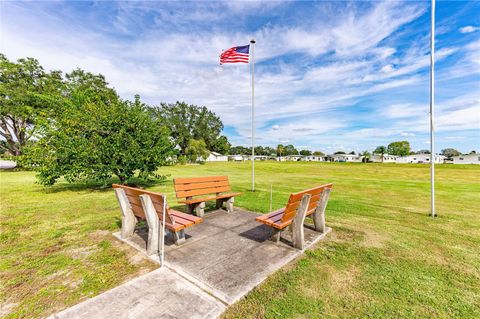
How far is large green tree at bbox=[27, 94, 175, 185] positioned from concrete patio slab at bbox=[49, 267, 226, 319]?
8471mm

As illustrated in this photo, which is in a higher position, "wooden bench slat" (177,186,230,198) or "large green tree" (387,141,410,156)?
"large green tree" (387,141,410,156)

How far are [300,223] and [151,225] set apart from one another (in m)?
2.72

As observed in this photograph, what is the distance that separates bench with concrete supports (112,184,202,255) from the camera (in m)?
3.66

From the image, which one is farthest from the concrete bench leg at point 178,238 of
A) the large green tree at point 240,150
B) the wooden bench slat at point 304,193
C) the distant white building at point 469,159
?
the large green tree at point 240,150

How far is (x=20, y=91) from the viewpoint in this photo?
26.4 m

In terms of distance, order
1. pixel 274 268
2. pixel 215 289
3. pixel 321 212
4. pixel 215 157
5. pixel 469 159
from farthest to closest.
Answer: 1. pixel 215 157
2. pixel 469 159
3. pixel 321 212
4. pixel 274 268
5. pixel 215 289

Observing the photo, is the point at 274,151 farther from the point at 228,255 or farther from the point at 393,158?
the point at 228,255

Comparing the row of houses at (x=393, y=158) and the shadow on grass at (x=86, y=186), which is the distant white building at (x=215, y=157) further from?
the shadow on grass at (x=86, y=186)

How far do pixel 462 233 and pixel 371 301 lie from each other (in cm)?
434

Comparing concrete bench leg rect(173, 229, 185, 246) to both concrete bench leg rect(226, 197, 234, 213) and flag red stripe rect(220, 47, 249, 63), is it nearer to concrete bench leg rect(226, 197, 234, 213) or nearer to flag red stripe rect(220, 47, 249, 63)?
concrete bench leg rect(226, 197, 234, 213)

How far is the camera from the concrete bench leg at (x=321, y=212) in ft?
16.1

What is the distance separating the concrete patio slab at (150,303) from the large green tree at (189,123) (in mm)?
52900

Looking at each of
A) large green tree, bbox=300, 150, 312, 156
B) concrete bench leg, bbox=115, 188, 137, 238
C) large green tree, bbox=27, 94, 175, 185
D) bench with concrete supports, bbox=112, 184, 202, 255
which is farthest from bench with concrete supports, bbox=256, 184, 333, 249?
large green tree, bbox=300, 150, 312, 156

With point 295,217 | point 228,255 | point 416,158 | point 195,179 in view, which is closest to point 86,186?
point 195,179
